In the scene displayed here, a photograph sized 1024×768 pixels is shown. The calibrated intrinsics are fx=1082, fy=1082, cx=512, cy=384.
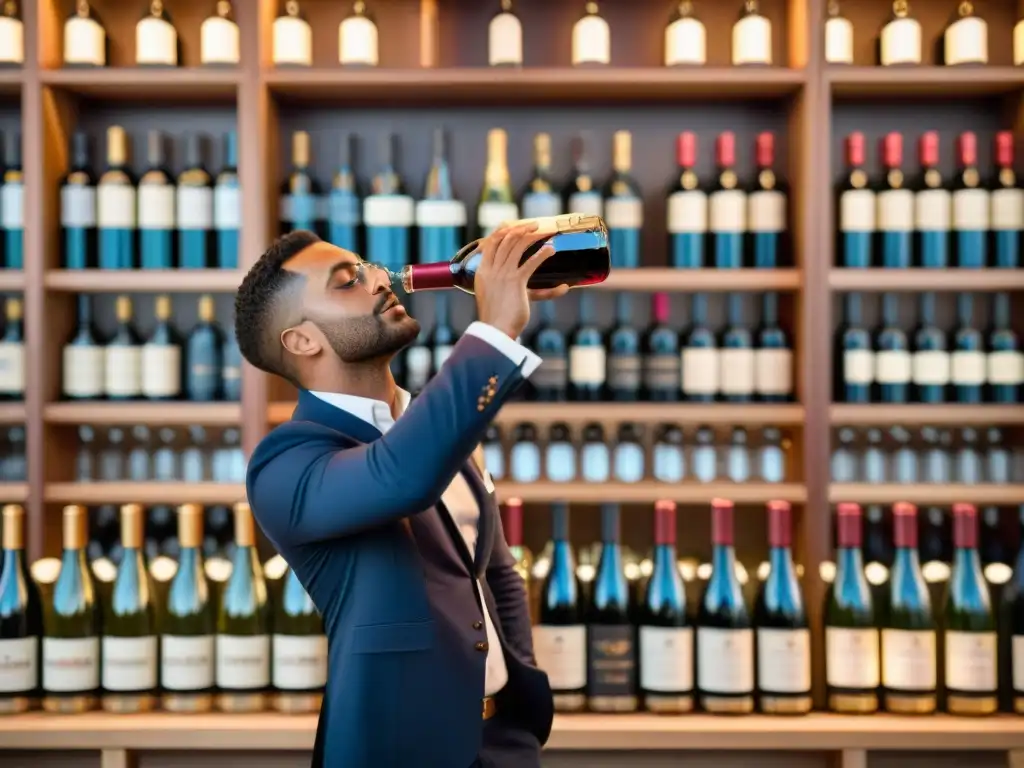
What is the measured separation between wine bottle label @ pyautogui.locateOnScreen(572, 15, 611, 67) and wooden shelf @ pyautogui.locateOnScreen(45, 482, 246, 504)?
38.5 inches

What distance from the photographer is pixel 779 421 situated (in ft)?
6.22

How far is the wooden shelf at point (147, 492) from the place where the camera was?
190cm

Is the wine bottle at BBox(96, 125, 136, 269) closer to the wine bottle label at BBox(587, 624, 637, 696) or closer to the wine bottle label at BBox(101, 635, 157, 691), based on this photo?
the wine bottle label at BBox(101, 635, 157, 691)

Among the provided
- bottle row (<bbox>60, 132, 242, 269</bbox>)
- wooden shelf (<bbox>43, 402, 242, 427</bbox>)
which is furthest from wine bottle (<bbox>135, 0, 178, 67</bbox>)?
wooden shelf (<bbox>43, 402, 242, 427</bbox>)

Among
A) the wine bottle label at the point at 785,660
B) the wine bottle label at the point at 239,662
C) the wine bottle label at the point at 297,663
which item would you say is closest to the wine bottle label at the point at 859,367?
the wine bottle label at the point at 785,660

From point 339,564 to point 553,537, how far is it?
3.00 ft

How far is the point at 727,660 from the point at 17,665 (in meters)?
1.19

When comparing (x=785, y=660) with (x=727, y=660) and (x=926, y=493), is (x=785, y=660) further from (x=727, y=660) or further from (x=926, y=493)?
(x=926, y=493)

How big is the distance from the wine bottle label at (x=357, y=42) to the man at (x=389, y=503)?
92 centimetres

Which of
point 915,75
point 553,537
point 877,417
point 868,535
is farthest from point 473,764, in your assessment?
point 915,75

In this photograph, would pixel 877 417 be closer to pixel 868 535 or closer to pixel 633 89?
pixel 868 535

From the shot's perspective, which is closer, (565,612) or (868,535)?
(565,612)

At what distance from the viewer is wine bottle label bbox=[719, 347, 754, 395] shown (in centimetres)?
192

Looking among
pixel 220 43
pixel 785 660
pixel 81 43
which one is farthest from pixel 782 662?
pixel 81 43
